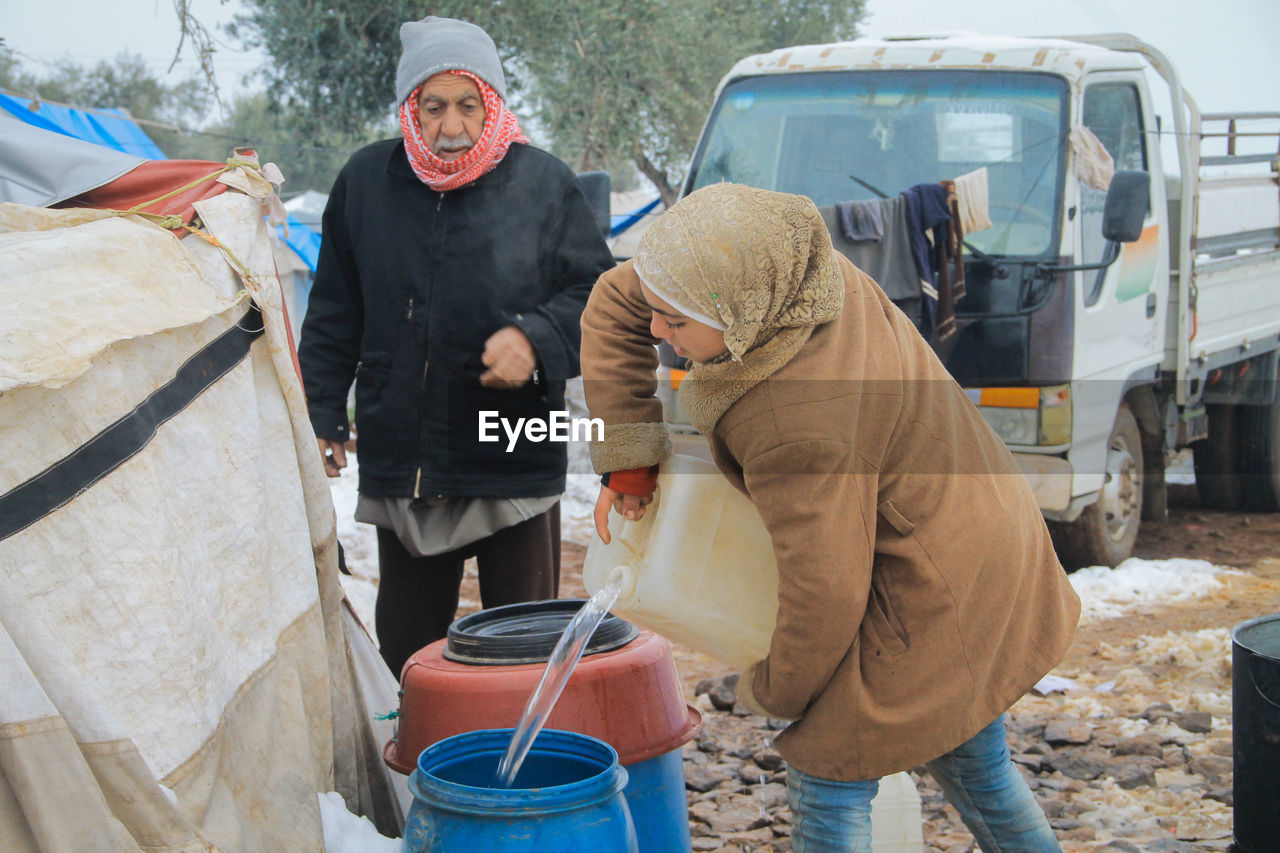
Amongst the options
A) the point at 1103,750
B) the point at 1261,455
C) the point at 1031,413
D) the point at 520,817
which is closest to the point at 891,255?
the point at 1031,413

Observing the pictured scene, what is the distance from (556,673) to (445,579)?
3.00 feet

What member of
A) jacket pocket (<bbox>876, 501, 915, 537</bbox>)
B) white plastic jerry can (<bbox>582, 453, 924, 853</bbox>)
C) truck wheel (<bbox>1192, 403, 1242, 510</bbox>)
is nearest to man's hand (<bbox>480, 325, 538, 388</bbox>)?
white plastic jerry can (<bbox>582, 453, 924, 853</bbox>)

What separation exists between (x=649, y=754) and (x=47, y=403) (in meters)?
1.29

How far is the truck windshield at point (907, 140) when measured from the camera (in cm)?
534

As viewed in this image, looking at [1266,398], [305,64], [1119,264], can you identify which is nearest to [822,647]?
[1119,264]

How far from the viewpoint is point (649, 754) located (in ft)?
7.73

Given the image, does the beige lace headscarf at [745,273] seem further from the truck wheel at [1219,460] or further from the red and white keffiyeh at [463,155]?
the truck wheel at [1219,460]

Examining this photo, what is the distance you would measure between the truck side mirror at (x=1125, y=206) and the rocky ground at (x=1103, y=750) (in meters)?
1.75

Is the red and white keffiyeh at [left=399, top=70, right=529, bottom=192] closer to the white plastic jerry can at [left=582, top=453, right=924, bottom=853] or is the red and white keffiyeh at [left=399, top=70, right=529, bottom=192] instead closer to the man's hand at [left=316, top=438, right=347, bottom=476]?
the man's hand at [left=316, top=438, right=347, bottom=476]

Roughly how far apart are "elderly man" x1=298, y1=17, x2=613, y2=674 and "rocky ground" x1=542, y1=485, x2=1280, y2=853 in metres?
1.07

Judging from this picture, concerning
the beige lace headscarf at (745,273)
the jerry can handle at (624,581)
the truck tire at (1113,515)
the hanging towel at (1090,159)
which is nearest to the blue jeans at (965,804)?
the jerry can handle at (624,581)

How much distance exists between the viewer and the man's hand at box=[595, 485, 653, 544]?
Result: 2.24m

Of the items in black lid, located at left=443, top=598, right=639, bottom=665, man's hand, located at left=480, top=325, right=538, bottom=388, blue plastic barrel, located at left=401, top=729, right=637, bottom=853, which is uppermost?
man's hand, located at left=480, top=325, right=538, bottom=388

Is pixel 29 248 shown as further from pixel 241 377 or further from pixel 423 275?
pixel 423 275
